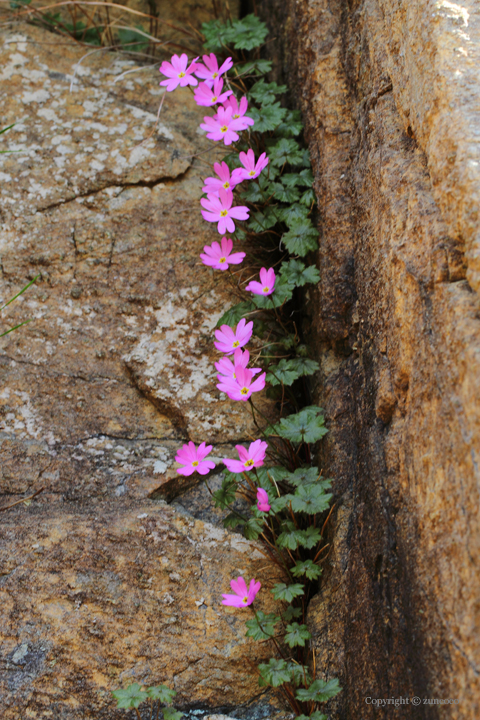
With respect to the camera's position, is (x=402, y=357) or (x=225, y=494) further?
(x=225, y=494)

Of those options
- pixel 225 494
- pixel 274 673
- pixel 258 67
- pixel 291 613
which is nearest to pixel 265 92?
pixel 258 67

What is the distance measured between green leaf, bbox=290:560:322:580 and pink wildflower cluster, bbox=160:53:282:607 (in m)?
0.14

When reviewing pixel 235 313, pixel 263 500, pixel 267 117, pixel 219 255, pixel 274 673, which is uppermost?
pixel 267 117

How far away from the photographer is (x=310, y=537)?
1.60 metres

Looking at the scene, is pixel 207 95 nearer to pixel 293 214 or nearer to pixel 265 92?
pixel 265 92

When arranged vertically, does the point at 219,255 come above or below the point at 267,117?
below

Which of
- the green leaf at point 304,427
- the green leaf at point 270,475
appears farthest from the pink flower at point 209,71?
the green leaf at point 270,475

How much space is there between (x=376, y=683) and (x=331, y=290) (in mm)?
1099

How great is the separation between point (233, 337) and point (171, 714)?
3.42 feet

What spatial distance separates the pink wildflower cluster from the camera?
5.22 ft

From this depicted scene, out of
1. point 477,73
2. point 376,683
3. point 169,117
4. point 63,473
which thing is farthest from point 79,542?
point 169,117

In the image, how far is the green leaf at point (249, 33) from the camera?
2.32 metres

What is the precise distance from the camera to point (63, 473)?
1.81 metres

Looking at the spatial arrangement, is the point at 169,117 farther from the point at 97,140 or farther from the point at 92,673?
the point at 92,673
